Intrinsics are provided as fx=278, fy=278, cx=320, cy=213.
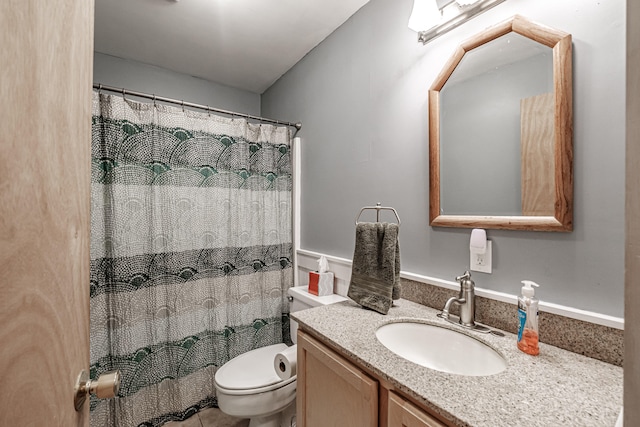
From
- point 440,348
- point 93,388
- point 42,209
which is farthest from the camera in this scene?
point 440,348

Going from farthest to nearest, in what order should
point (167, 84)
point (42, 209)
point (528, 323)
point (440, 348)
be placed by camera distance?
point (167, 84) → point (440, 348) → point (528, 323) → point (42, 209)

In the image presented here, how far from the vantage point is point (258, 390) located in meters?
1.35

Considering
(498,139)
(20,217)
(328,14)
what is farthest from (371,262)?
(328,14)

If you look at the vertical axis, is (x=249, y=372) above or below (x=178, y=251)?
below

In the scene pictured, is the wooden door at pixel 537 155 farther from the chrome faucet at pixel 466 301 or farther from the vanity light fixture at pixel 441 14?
the vanity light fixture at pixel 441 14

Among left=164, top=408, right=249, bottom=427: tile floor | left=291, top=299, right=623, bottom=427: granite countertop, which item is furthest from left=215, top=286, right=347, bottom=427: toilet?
left=291, top=299, right=623, bottom=427: granite countertop

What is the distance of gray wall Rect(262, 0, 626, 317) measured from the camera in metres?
0.79

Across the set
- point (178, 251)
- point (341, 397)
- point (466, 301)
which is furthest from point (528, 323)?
point (178, 251)

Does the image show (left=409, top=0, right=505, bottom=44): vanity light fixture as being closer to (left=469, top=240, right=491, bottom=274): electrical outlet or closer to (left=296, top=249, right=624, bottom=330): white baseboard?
(left=469, top=240, right=491, bottom=274): electrical outlet

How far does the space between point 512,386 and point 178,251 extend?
167cm

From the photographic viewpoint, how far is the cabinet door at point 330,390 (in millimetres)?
789

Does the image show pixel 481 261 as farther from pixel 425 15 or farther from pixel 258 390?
pixel 258 390

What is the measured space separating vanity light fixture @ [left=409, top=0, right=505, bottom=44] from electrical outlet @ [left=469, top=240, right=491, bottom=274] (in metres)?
0.87

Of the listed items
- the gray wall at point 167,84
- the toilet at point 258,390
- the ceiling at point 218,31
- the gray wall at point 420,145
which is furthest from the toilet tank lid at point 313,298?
the gray wall at point 167,84
